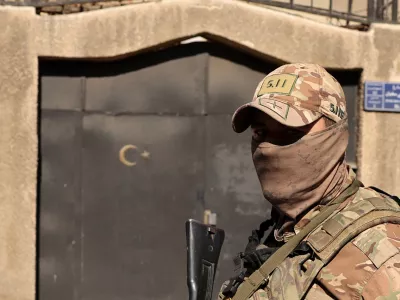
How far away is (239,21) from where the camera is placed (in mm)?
5113

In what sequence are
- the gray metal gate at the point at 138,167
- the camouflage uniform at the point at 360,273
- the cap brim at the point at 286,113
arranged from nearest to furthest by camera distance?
the camouflage uniform at the point at 360,273, the cap brim at the point at 286,113, the gray metal gate at the point at 138,167

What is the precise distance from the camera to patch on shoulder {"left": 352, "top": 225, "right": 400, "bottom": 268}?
1.59 metres

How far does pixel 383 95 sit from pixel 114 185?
8.03ft

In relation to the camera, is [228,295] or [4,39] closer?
[228,295]

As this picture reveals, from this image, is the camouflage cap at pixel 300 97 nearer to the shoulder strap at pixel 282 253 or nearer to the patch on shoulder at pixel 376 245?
the shoulder strap at pixel 282 253

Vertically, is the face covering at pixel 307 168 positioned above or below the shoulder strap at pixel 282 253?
above

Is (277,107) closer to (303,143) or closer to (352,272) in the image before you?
(303,143)

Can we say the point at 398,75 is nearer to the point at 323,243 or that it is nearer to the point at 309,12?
the point at 309,12

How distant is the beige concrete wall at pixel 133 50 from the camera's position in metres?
4.99

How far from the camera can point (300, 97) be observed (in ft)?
5.86

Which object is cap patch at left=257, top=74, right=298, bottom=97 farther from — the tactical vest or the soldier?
the tactical vest

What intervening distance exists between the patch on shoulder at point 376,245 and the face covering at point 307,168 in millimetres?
230

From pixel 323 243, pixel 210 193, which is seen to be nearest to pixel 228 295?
pixel 323 243

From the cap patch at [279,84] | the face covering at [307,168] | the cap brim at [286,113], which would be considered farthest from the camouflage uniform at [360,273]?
the cap patch at [279,84]
